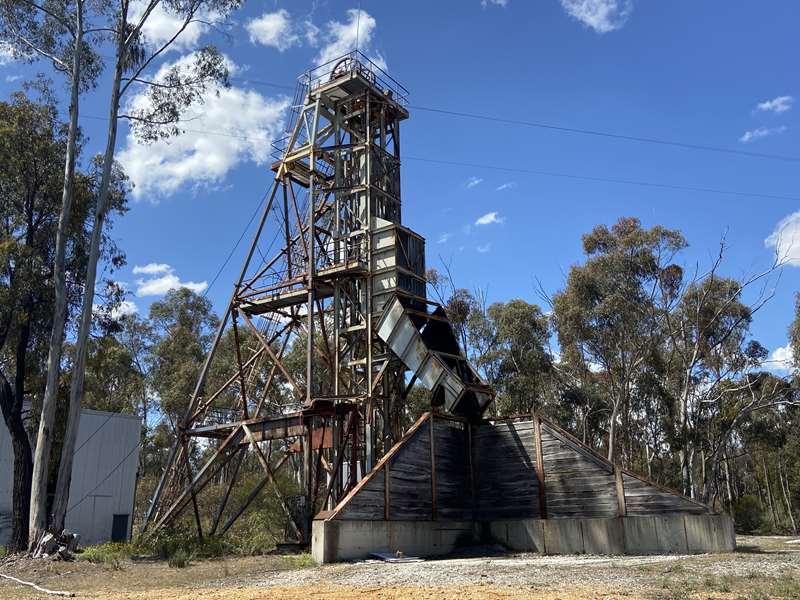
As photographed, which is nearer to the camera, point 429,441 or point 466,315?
point 429,441

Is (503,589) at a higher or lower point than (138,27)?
lower

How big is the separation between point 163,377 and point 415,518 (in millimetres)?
33419

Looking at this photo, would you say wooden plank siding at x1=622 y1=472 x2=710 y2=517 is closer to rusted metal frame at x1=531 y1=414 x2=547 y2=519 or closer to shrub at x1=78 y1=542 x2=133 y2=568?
rusted metal frame at x1=531 y1=414 x2=547 y2=519

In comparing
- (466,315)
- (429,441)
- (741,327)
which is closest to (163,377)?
(466,315)

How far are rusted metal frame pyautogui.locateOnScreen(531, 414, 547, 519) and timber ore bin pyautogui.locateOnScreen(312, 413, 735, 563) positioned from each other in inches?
1.1

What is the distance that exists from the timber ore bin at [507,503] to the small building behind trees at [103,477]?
14.8 meters

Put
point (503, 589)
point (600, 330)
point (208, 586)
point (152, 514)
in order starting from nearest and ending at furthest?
point (503, 589) < point (208, 586) < point (152, 514) < point (600, 330)

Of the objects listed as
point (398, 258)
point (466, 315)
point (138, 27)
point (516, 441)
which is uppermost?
point (138, 27)

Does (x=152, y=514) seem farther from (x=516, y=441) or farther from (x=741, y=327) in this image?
(x=741, y=327)

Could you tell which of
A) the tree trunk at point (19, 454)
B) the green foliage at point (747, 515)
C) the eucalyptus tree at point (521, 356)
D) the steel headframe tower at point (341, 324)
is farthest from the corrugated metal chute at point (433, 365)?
the green foliage at point (747, 515)

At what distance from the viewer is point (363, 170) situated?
26344mm

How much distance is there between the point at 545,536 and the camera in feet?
60.5

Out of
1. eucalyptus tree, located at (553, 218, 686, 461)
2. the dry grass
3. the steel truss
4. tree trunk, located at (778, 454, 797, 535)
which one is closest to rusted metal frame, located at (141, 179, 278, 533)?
the steel truss

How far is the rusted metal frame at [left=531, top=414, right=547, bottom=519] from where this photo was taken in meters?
19.1
